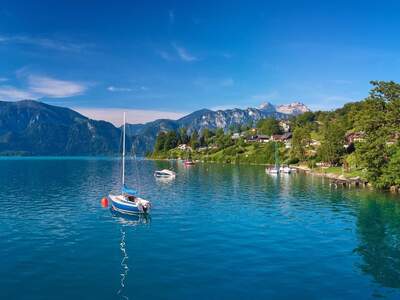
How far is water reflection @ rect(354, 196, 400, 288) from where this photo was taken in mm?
34969

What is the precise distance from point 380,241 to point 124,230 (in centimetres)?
3665

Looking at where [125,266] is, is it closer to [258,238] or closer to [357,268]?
[258,238]

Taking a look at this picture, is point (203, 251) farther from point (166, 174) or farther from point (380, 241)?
point (166, 174)

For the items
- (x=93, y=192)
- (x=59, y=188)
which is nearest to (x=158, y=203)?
(x=93, y=192)

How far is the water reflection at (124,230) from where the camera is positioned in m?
31.5

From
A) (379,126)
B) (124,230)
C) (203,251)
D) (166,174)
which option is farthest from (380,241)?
(166,174)

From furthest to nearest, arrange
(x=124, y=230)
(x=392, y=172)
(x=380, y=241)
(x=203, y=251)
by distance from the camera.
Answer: (x=392, y=172)
(x=124, y=230)
(x=380, y=241)
(x=203, y=251)

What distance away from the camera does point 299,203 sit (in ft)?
254

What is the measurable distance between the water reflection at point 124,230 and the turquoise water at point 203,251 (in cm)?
16

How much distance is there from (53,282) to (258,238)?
26.9 meters

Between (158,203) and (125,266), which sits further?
(158,203)

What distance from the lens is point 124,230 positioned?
53.3m

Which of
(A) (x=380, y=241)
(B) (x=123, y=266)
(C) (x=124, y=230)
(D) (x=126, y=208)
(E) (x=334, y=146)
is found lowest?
(B) (x=123, y=266)

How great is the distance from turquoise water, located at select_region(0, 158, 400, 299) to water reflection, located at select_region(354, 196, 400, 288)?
4.7 inches
